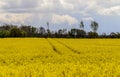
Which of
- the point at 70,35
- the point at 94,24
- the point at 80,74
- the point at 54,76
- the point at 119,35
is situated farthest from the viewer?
the point at 94,24

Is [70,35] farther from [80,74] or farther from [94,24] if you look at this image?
[80,74]

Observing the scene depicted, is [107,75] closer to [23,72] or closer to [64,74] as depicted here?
[64,74]

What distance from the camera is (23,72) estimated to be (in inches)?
487

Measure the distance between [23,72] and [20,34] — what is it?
453 ft

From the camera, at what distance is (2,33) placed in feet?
487

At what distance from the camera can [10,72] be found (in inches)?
491

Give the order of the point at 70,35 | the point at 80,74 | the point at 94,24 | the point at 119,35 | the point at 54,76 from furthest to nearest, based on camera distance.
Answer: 1. the point at 94,24
2. the point at 70,35
3. the point at 119,35
4. the point at 80,74
5. the point at 54,76

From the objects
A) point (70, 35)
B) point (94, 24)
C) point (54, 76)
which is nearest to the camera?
point (54, 76)

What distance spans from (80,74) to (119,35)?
134186mm

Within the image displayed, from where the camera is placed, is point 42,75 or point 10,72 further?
point 10,72

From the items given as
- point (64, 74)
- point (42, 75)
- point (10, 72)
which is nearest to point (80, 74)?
point (64, 74)

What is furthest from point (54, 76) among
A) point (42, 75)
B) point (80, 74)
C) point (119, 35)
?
point (119, 35)

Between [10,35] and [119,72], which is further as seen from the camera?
[10,35]

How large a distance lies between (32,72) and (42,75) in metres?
0.82
